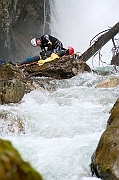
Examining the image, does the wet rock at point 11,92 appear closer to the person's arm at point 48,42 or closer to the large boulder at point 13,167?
the person's arm at point 48,42

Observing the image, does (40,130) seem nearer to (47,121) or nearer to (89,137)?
(47,121)

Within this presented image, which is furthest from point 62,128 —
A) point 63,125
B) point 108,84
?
point 108,84

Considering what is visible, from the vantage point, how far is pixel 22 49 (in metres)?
19.0

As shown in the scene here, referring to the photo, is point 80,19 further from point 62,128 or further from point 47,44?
point 62,128

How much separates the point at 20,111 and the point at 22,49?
45.7 ft

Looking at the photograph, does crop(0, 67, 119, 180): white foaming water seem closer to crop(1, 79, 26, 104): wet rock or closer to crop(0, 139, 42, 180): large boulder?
crop(1, 79, 26, 104): wet rock

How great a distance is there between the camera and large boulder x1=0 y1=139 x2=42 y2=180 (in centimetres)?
63

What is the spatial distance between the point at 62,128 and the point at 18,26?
15.5 meters

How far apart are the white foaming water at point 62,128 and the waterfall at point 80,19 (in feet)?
58.1

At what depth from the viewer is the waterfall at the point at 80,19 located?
25094mm

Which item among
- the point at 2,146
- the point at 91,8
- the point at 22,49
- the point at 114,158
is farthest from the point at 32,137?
the point at 91,8

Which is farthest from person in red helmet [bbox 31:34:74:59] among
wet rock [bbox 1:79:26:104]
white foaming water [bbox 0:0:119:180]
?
wet rock [bbox 1:79:26:104]

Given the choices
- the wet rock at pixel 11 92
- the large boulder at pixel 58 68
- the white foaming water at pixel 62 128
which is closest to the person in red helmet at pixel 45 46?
the large boulder at pixel 58 68

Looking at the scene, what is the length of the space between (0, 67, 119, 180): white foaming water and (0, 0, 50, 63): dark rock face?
8.57m
